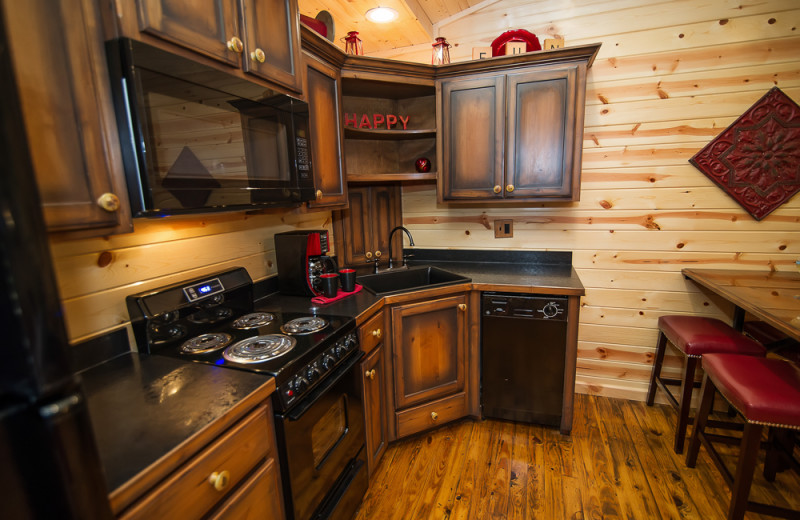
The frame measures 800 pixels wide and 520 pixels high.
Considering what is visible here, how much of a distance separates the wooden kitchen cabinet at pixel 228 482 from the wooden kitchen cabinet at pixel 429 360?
3.12 feet

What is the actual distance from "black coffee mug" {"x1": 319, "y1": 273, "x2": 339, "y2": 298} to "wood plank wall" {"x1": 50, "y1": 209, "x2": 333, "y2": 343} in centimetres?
35

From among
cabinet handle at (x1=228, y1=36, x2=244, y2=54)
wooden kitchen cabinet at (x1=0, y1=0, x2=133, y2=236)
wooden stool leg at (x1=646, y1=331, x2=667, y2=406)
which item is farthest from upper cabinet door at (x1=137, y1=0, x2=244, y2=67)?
wooden stool leg at (x1=646, y1=331, x2=667, y2=406)

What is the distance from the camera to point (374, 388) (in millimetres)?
1798

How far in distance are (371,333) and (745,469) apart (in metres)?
1.60

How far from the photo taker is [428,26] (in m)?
2.34

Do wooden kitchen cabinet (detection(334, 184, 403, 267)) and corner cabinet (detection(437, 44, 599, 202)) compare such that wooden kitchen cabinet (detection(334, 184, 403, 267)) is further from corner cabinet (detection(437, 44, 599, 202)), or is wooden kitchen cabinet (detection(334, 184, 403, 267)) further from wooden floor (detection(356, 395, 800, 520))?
wooden floor (detection(356, 395, 800, 520))

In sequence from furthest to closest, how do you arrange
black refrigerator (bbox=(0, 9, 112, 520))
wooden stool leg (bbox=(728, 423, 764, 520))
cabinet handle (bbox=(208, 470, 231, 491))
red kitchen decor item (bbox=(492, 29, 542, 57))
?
red kitchen decor item (bbox=(492, 29, 542, 57)) → wooden stool leg (bbox=(728, 423, 764, 520)) → cabinet handle (bbox=(208, 470, 231, 491)) → black refrigerator (bbox=(0, 9, 112, 520))

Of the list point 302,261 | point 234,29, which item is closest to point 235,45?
point 234,29

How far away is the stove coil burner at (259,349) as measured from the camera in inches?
46.3

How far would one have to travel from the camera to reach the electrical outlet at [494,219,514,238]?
2535mm

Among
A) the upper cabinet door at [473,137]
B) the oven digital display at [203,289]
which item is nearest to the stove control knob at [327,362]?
the oven digital display at [203,289]

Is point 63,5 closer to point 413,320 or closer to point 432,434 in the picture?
point 413,320

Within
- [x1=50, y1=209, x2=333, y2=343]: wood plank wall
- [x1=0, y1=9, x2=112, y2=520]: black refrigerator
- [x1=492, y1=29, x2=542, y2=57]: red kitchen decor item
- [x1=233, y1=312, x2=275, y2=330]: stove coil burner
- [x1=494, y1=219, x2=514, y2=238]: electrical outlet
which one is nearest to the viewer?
[x1=0, y1=9, x2=112, y2=520]: black refrigerator

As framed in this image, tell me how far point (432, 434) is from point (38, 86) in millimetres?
2244
